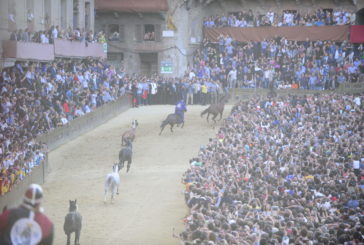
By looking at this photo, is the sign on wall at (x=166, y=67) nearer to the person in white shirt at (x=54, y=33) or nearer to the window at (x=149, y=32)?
the window at (x=149, y=32)

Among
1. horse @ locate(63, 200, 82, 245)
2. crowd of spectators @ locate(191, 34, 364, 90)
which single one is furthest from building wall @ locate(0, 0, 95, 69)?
horse @ locate(63, 200, 82, 245)

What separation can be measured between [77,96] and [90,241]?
48.7ft

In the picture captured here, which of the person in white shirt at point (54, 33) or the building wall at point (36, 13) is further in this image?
the person in white shirt at point (54, 33)

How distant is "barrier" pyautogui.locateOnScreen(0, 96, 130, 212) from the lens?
1855 cm

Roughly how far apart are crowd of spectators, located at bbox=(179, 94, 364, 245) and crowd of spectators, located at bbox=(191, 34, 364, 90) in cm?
773

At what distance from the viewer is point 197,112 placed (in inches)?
1382

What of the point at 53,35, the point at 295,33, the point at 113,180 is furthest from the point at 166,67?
the point at 113,180

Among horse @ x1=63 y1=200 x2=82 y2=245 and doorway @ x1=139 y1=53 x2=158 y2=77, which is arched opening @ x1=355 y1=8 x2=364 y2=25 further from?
horse @ x1=63 y1=200 x2=82 y2=245

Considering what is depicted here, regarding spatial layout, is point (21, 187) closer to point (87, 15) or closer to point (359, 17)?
point (87, 15)

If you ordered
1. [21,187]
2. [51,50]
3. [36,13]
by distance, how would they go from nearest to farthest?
[21,187], [51,50], [36,13]

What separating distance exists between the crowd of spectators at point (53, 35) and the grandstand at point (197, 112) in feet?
0.31

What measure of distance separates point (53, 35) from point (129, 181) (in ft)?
37.4

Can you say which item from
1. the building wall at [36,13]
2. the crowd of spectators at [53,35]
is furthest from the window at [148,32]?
the crowd of spectators at [53,35]

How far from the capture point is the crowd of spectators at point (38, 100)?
21.5 m
